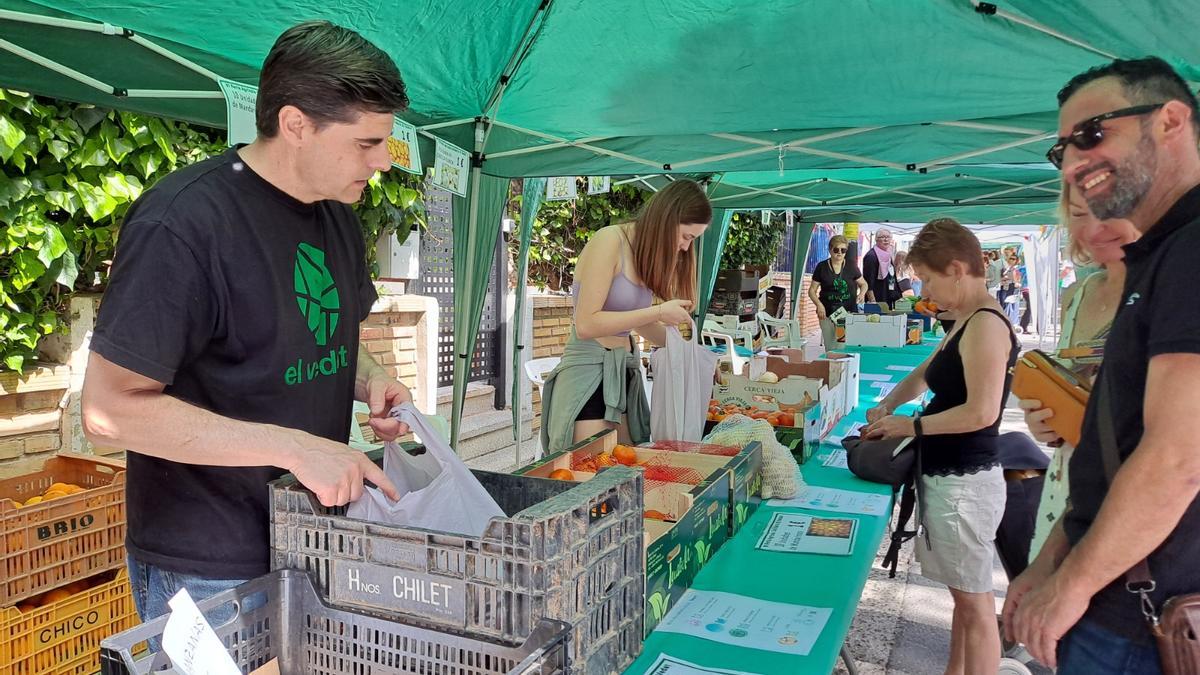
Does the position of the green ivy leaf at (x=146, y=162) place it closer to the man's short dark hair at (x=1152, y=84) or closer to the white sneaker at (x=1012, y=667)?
the man's short dark hair at (x=1152, y=84)

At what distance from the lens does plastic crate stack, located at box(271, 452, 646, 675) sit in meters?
0.93

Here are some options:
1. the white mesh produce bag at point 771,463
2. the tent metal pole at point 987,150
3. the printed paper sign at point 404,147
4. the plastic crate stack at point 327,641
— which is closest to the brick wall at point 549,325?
the tent metal pole at point 987,150

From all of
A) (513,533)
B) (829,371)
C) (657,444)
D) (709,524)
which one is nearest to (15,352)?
(657,444)

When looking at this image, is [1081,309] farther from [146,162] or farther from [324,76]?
[146,162]

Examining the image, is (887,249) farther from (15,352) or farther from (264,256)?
(264,256)

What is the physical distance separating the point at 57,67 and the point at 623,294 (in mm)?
1913

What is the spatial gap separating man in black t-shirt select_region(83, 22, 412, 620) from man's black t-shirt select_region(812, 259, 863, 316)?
→ 735 cm

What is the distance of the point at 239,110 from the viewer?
2604 mm

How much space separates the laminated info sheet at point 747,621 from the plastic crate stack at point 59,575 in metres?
1.79

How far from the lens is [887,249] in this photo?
32.4 ft

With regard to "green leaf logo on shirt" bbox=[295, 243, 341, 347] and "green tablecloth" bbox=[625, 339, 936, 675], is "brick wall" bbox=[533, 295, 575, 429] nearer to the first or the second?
"green tablecloth" bbox=[625, 339, 936, 675]

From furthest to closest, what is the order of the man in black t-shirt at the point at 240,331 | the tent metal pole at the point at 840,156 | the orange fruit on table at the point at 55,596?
the tent metal pole at the point at 840,156
the orange fruit on table at the point at 55,596
the man in black t-shirt at the point at 240,331

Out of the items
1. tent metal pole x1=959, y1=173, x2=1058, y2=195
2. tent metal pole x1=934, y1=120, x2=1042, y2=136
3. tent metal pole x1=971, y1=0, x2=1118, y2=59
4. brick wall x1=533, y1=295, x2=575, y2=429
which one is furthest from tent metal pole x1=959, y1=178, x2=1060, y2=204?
tent metal pole x1=971, y1=0, x2=1118, y2=59

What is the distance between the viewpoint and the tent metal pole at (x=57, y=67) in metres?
2.19
